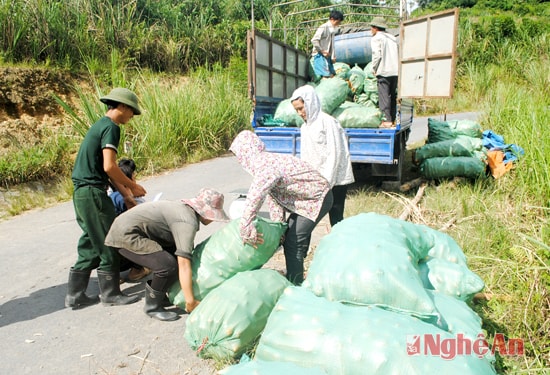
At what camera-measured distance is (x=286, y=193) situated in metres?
2.69

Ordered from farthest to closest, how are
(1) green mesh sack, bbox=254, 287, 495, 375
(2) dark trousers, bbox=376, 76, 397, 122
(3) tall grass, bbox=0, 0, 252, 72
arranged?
(3) tall grass, bbox=0, 0, 252, 72, (2) dark trousers, bbox=376, 76, 397, 122, (1) green mesh sack, bbox=254, 287, 495, 375

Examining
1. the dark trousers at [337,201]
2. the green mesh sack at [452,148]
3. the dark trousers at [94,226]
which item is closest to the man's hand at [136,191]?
the dark trousers at [94,226]

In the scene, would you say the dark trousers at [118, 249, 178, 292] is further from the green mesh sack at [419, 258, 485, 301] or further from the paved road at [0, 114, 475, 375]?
the green mesh sack at [419, 258, 485, 301]

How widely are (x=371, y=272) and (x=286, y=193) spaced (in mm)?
960

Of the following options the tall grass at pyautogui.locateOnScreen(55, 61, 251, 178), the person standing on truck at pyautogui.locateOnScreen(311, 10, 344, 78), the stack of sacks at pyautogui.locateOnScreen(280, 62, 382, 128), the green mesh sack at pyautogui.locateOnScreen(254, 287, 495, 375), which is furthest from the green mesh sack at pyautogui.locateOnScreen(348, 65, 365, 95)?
the green mesh sack at pyautogui.locateOnScreen(254, 287, 495, 375)

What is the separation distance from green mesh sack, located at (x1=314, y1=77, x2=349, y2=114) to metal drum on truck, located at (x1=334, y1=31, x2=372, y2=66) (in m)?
1.84

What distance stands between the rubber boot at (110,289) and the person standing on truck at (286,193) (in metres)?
1.11

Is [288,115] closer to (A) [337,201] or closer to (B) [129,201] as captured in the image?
(A) [337,201]

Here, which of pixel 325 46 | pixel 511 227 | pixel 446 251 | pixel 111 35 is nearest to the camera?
pixel 446 251

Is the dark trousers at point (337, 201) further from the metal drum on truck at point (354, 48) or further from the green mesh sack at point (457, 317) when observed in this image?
the metal drum on truck at point (354, 48)

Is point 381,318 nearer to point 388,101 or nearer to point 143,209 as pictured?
point 143,209

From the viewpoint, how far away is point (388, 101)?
550cm

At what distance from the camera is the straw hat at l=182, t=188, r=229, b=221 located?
2732 millimetres

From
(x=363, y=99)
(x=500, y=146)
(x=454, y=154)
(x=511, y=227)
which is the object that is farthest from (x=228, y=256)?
(x=500, y=146)
